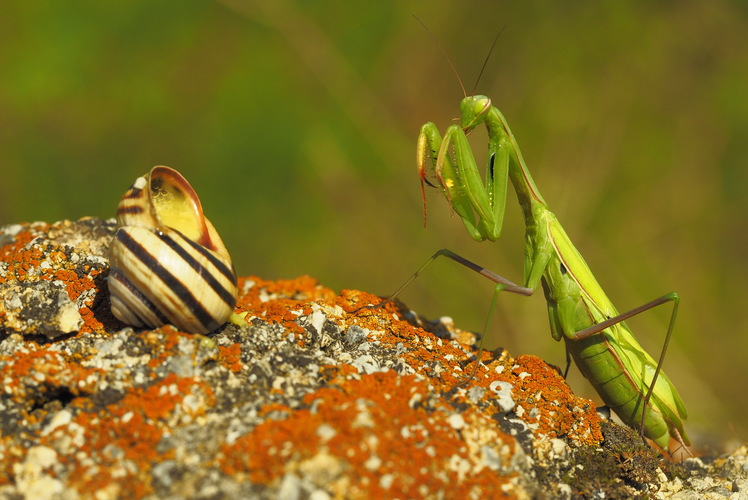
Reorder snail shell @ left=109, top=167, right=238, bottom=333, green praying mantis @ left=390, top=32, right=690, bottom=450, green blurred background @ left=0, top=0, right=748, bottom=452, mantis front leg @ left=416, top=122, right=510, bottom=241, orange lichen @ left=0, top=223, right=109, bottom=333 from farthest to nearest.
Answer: green blurred background @ left=0, top=0, right=748, bottom=452 < green praying mantis @ left=390, top=32, right=690, bottom=450 < mantis front leg @ left=416, top=122, right=510, bottom=241 < orange lichen @ left=0, top=223, right=109, bottom=333 < snail shell @ left=109, top=167, right=238, bottom=333

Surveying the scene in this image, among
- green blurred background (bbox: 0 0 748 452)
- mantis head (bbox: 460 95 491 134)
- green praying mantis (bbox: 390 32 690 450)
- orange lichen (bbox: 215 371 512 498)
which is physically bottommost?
orange lichen (bbox: 215 371 512 498)

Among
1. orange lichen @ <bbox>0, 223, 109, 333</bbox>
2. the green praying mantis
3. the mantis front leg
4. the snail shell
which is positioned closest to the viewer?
the snail shell

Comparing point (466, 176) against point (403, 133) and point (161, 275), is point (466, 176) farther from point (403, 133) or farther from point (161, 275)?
point (403, 133)

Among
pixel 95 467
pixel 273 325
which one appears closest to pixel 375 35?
pixel 273 325

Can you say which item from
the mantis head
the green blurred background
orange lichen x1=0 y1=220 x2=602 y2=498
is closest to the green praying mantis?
the mantis head

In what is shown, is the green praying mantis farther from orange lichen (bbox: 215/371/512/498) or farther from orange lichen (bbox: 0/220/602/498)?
orange lichen (bbox: 215/371/512/498)

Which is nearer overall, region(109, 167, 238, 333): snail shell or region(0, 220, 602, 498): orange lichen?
region(0, 220, 602, 498): orange lichen
